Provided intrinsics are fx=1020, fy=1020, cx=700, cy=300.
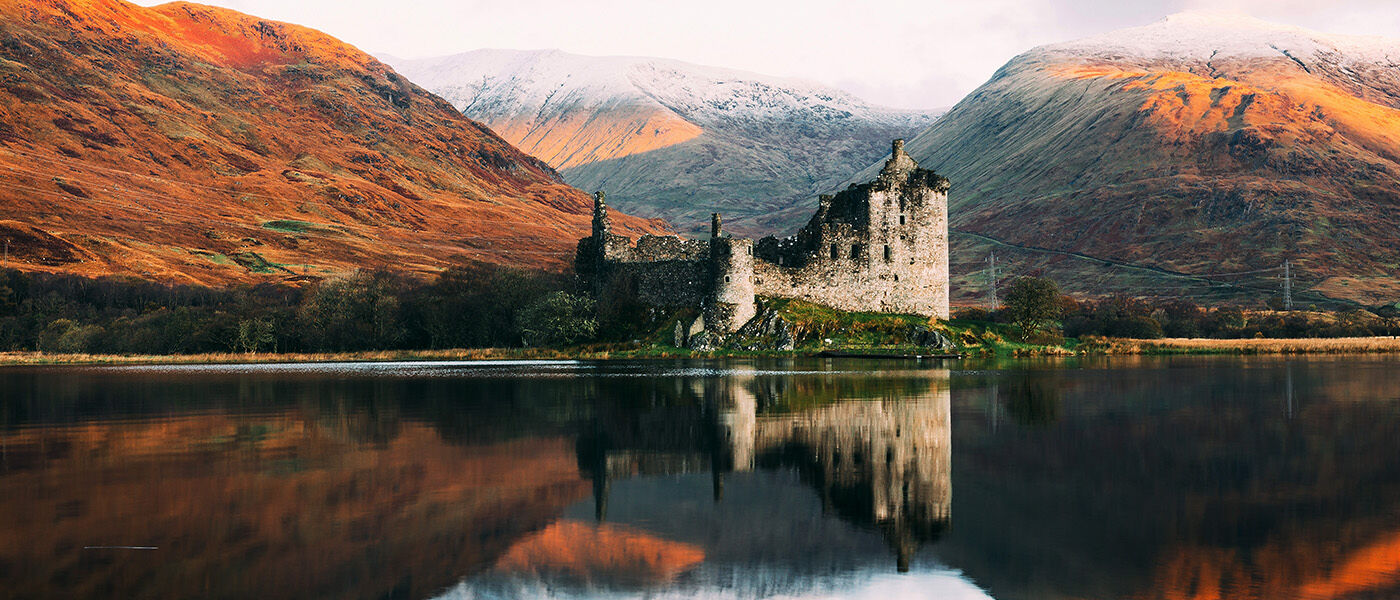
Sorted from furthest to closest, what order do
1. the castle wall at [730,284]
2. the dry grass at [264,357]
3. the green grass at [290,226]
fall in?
the green grass at [290,226] < the dry grass at [264,357] < the castle wall at [730,284]

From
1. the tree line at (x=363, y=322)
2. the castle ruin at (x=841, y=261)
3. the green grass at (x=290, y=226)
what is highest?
the green grass at (x=290, y=226)

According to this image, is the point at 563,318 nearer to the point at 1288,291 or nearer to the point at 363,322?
the point at 363,322

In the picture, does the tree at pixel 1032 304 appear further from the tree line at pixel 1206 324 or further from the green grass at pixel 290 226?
the green grass at pixel 290 226

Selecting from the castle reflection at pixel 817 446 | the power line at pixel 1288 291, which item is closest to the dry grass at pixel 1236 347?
the power line at pixel 1288 291

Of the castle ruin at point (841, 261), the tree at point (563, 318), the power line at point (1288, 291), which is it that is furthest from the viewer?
the power line at point (1288, 291)

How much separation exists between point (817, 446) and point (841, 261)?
4114cm

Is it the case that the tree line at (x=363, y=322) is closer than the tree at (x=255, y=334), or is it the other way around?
the tree line at (x=363, y=322)

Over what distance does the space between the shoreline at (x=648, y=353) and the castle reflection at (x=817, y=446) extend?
26.6 meters

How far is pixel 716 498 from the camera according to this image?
15.2m

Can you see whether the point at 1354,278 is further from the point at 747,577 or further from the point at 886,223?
the point at 747,577

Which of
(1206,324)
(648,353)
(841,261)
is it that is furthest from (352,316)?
(1206,324)

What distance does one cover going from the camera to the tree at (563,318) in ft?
205

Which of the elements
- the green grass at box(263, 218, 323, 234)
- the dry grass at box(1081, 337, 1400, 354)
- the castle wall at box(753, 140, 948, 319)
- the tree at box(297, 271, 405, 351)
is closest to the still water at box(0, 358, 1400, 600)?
the castle wall at box(753, 140, 948, 319)

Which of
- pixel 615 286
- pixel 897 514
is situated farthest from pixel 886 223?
pixel 897 514
